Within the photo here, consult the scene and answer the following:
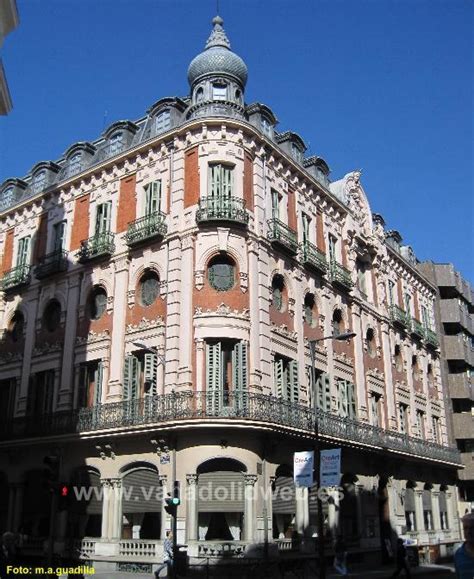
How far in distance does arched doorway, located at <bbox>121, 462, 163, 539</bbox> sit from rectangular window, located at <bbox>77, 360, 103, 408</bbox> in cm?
366

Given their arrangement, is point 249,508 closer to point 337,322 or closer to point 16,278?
point 337,322

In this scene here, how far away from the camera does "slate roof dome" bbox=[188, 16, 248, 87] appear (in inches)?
1183

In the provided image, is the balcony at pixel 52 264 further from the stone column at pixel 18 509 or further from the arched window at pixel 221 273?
the stone column at pixel 18 509

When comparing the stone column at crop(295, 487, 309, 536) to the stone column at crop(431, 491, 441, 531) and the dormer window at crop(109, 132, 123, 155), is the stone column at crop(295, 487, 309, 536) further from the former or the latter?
the dormer window at crop(109, 132, 123, 155)

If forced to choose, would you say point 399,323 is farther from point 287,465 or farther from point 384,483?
point 287,465

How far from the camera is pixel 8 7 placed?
15.6 meters

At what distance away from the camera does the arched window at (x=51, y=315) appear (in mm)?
30703

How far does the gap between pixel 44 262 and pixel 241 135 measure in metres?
11.4

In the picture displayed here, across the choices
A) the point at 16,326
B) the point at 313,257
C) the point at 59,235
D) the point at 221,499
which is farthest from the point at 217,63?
the point at 221,499

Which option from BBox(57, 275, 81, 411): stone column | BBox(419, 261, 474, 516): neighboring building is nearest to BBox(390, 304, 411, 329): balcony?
BBox(419, 261, 474, 516): neighboring building

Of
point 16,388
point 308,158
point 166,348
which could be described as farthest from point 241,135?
point 16,388

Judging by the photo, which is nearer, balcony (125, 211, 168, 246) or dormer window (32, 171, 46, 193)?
balcony (125, 211, 168, 246)

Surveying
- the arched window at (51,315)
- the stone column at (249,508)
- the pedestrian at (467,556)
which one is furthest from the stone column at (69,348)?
the pedestrian at (467,556)

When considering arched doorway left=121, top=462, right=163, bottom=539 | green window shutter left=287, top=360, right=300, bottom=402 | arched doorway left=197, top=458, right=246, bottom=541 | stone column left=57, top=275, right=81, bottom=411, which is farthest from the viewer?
stone column left=57, top=275, right=81, bottom=411
